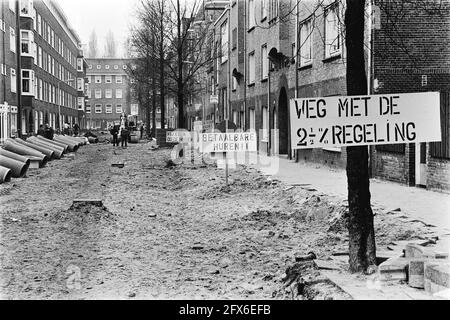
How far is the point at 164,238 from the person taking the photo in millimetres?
9461

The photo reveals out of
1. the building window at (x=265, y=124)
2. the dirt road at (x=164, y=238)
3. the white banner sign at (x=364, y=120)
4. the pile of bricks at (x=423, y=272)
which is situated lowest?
the dirt road at (x=164, y=238)

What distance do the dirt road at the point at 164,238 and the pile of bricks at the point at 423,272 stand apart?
24.9 inches

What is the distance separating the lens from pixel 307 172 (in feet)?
60.9

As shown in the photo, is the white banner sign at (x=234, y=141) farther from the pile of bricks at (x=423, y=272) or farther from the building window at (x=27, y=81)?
the building window at (x=27, y=81)

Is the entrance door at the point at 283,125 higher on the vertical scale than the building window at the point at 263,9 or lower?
lower

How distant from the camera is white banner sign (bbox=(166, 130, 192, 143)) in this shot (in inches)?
1224

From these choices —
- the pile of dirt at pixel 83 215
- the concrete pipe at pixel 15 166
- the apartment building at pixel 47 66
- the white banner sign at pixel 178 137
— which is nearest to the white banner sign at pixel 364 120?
the pile of dirt at pixel 83 215

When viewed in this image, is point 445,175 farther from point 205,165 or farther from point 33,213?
point 205,165

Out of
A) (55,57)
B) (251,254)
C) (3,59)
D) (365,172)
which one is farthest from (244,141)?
(55,57)

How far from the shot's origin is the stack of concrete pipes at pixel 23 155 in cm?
1889

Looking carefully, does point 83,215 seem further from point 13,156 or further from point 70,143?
point 70,143

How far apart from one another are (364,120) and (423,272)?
1603 mm

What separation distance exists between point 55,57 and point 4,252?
60.5 m

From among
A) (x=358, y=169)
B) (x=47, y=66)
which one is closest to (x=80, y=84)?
(x=47, y=66)
